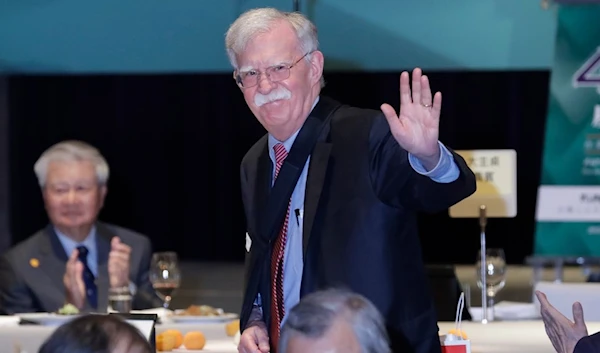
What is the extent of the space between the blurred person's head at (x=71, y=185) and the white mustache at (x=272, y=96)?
2334 mm

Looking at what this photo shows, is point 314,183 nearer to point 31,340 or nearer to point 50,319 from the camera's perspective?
point 31,340

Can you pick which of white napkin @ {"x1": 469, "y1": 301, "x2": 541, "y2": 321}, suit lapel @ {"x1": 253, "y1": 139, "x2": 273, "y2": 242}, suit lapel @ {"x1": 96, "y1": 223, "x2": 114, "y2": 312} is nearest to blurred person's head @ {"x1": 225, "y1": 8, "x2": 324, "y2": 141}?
suit lapel @ {"x1": 253, "y1": 139, "x2": 273, "y2": 242}

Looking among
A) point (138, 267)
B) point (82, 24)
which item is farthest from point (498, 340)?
point (82, 24)

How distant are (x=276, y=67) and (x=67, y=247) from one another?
8.10 feet

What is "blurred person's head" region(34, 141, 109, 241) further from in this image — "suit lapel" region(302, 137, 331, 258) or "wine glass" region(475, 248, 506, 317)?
"suit lapel" region(302, 137, 331, 258)

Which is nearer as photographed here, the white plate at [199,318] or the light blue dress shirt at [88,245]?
the white plate at [199,318]

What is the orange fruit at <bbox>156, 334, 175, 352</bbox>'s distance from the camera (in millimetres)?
3072

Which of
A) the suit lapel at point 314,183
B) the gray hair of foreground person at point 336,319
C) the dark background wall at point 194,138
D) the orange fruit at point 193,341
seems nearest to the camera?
the gray hair of foreground person at point 336,319

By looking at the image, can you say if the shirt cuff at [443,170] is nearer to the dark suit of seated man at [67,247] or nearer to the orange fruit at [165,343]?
the orange fruit at [165,343]

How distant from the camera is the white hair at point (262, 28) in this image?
256 cm

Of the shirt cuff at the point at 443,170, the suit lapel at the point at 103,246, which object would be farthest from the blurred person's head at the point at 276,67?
the suit lapel at the point at 103,246

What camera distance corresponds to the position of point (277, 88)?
2.52 metres

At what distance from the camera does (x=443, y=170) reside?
2311mm

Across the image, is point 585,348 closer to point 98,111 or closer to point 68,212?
point 68,212
